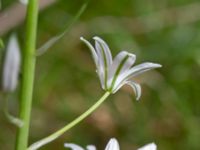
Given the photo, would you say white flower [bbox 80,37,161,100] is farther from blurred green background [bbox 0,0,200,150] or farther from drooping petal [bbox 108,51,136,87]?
blurred green background [bbox 0,0,200,150]

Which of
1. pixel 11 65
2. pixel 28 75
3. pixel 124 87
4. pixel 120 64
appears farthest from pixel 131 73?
pixel 124 87

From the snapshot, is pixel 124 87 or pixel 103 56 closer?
pixel 103 56

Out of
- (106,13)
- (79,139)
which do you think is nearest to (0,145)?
(79,139)

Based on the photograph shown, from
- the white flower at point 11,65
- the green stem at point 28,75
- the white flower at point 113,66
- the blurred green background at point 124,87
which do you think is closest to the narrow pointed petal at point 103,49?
the white flower at point 113,66

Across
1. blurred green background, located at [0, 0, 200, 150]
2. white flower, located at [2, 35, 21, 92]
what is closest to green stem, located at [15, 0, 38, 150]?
white flower, located at [2, 35, 21, 92]

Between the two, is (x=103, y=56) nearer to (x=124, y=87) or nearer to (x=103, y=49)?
(x=103, y=49)
